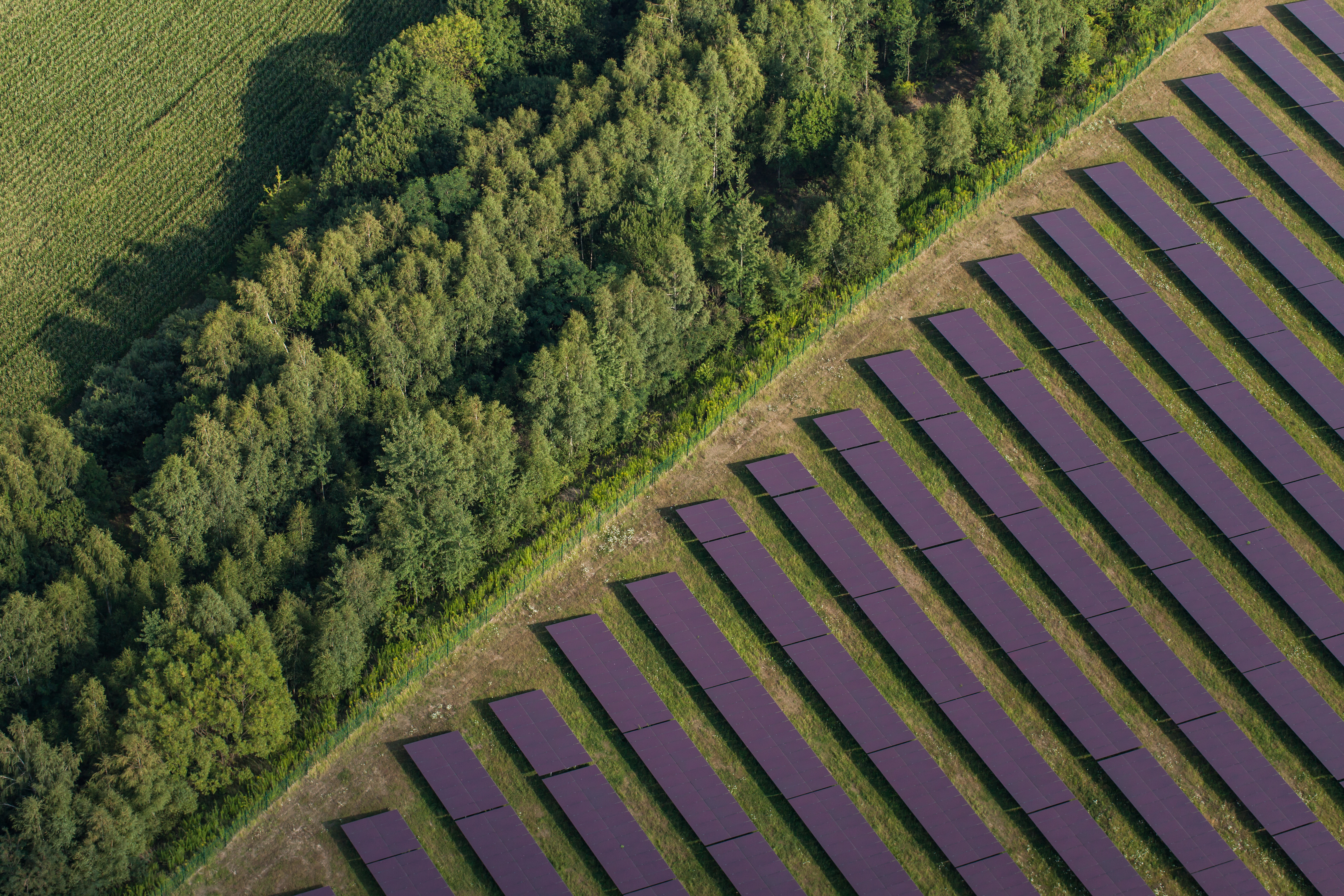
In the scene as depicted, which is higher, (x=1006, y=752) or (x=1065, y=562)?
(x=1065, y=562)

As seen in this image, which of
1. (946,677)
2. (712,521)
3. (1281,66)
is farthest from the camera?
(1281,66)

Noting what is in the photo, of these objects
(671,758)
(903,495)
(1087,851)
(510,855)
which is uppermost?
(510,855)

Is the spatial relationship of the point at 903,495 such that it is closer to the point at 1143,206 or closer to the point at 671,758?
the point at 671,758

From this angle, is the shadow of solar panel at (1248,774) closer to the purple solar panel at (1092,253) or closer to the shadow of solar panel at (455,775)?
the purple solar panel at (1092,253)

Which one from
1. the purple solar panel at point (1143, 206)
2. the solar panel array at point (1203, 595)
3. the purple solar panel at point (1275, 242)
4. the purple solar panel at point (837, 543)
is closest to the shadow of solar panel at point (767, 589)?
the purple solar panel at point (837, 543)

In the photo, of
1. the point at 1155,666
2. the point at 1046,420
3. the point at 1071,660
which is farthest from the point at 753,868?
the point at 1046,420
